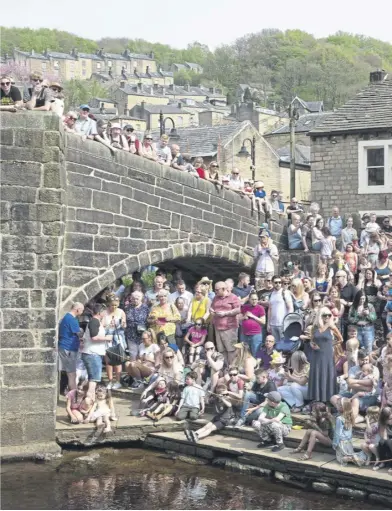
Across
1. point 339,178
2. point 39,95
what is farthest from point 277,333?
point 339,178

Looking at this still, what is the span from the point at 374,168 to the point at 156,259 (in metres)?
11.9

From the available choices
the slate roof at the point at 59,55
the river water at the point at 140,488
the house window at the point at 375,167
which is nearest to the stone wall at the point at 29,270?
the river water at the point at 140,488

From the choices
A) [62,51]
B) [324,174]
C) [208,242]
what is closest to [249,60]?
[62,51]

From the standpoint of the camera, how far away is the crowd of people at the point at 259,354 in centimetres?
1139

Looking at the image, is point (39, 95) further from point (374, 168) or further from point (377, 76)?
point (377, 76)

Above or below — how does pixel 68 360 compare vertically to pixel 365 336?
below

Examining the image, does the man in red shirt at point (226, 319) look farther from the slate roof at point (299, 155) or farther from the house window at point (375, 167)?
the slate roof at point (299, 155)

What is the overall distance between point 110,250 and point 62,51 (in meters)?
137

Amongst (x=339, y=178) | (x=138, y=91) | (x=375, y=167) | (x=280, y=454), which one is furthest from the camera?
(x=138, y=91)

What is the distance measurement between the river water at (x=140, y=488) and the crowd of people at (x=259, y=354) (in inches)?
24.2

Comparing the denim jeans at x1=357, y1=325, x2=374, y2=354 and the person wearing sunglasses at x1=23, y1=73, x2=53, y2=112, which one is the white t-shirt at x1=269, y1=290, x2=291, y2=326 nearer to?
the denim jeans at x1=357, y1=325, x2=374, y2=354

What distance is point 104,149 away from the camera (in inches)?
522

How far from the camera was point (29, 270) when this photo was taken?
11.8 meters

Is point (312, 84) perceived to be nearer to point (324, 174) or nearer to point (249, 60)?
point (249, 60)
